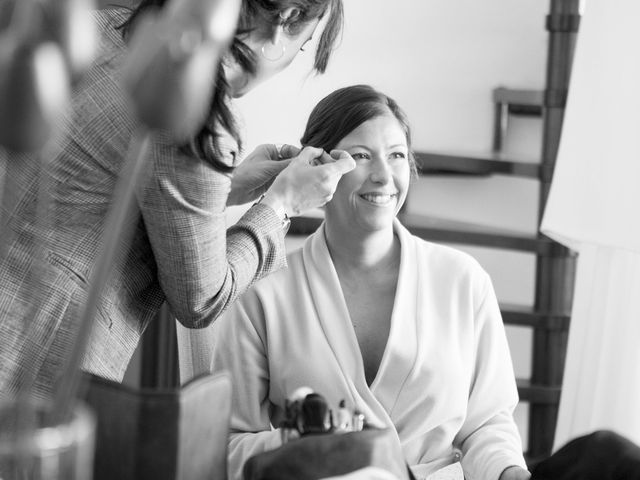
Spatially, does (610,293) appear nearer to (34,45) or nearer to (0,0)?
(0,0)

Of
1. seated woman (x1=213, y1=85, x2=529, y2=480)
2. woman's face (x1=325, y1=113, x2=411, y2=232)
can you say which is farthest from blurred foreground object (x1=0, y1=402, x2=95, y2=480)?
woman's face (x1=325, y1=113, x2=411, y2=232)

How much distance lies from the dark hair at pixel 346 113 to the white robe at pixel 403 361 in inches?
9.4

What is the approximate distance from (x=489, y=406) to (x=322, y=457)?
0.88m

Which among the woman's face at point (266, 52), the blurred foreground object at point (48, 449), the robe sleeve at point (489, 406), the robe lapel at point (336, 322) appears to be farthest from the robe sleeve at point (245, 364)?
the blurred foreground object at point (48, 449)

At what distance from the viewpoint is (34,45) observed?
673mm

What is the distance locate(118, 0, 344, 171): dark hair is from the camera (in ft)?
4.00

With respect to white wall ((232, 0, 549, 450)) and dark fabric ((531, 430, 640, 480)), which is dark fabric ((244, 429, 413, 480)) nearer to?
dark fabric ((531, 430, 640, 480))

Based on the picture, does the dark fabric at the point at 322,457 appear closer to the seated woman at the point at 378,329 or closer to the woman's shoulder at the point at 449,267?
the seated woman at the point at 378,329

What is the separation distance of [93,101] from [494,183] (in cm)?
274

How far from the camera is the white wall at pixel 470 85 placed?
376 centimetres

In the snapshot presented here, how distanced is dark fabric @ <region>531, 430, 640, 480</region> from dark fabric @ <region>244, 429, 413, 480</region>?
0.85ft

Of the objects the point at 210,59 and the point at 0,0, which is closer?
the point at 210,59

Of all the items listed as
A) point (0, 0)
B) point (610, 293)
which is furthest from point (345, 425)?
point (610, 293)

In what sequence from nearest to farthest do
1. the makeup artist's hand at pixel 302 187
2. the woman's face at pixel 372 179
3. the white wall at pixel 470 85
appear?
the makeup artist's hand at pixel 302 187
the woman's face at pixel 372 179
the white wall at pixel 470 85
